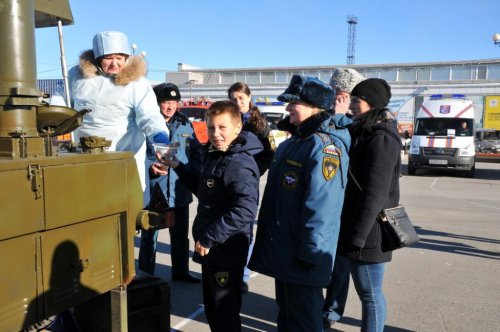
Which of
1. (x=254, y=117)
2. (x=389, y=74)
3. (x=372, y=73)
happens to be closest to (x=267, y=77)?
(x=372, y=73)

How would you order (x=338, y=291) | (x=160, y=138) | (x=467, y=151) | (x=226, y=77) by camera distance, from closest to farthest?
1. (x=160, y=138)
2. (x=338, y=291)
3. (x=467, y=151)
4. (x=226, y=77)

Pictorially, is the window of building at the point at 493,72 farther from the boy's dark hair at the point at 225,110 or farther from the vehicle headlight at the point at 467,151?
the boy's dark hair at the point at 225,110

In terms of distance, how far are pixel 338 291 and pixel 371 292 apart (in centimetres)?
80

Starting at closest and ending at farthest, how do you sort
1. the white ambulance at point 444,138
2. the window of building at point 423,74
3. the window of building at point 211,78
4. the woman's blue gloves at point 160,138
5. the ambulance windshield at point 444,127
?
the woman's blue gloves at point 160,138 → the white ambulance at point 444,138 → the ambulance windshield at point 444,127 → the window of building at point 423,74 → the window of building at point 211,78

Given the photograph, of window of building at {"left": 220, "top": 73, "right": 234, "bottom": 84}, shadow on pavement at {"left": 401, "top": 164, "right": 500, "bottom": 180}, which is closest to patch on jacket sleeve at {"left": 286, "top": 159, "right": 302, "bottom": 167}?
shadow on pavement at {"left": 401, "top": 164, "right": 500, "bottom": 180}

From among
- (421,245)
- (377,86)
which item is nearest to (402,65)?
(421,245)

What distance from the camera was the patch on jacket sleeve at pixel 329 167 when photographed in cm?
246

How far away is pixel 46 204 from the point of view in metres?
1.75

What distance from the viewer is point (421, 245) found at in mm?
6039

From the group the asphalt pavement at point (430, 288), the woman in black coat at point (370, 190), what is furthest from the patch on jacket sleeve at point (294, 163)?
the asphalt pavement at point (430, 288)

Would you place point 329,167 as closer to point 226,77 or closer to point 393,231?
point 393,231

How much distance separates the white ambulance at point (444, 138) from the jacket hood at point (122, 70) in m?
13.5

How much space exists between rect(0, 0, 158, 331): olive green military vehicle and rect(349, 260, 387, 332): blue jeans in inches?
56.2

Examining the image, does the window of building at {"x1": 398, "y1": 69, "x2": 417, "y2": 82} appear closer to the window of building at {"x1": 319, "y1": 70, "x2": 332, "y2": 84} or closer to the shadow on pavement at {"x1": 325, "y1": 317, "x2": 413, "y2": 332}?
the window of building at {"x1": 319, "y1": 70, "x2": 332, "y2": 84}
